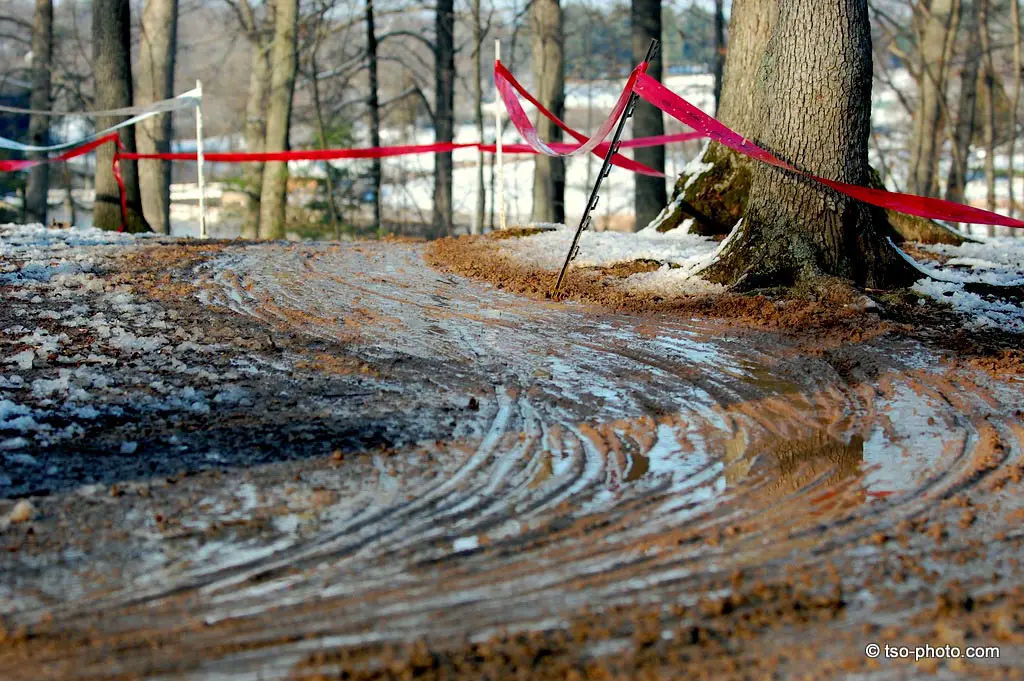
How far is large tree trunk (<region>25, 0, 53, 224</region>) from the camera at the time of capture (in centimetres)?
2503

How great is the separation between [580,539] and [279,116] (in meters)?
18.2

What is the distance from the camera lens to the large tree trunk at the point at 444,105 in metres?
25.2

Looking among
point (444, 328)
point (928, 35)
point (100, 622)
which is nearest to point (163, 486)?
point (100, 622)

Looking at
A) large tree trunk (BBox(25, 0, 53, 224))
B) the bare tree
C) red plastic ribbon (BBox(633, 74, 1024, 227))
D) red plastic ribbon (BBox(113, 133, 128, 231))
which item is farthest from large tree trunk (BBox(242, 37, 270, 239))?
red plastic ribbon (BBox(633, 74, 1024, 227))

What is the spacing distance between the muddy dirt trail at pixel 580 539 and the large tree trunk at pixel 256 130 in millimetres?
18355

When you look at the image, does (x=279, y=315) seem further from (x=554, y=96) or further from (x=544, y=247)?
(x=554, y=96)

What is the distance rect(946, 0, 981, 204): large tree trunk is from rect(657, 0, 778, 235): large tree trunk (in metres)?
16.0

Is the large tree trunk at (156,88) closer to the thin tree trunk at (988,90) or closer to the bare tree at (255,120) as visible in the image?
the bare tree at (255,120)

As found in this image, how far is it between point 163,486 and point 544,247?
21.4 feet

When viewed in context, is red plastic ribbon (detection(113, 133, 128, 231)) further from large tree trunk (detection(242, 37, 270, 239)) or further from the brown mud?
large tree trunk (detection(242, 37, 270, 239))

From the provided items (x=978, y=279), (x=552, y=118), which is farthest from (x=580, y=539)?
(x=552, y=118)

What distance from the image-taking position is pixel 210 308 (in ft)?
23.7

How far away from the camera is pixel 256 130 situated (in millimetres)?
24641

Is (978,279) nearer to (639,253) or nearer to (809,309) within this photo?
(809,309)
